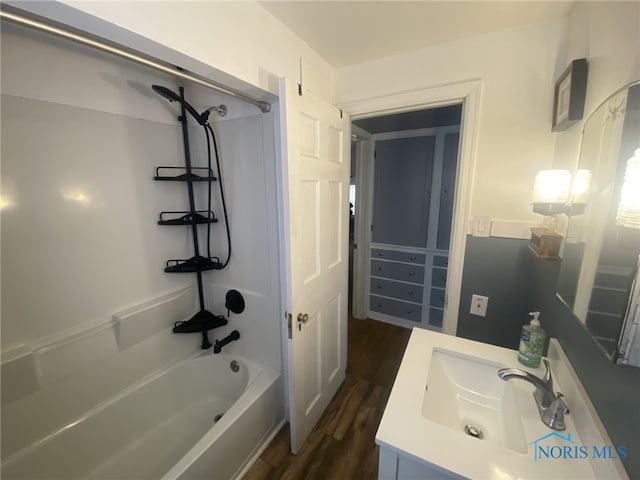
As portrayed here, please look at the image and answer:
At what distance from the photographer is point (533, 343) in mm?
973

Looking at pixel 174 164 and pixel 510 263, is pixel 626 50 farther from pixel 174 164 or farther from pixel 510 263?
pixel 174 164

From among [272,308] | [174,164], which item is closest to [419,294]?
[272,308]

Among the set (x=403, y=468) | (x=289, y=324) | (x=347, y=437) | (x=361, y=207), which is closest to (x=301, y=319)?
(x=289, y=324)

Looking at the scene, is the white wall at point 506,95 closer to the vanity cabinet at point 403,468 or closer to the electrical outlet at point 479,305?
the electrical outlet at point 479,305

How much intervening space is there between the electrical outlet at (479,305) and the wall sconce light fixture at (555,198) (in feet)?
1.44

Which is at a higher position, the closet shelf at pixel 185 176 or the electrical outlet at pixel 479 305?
the closet shelf at pixel 185 176

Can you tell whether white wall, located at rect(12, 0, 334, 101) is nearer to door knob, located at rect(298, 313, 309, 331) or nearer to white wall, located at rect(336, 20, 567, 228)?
white wall, located at rect(336, 20, 567, 228)

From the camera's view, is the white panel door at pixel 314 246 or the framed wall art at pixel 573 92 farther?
the white panel door at pixel 314 246

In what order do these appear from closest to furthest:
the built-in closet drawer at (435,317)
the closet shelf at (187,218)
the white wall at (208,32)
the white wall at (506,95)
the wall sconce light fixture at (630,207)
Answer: the wall sconce light fixture at (630,207) → the white wall at (208,32) → the white wall at (506,95) → the closet shelf at (187,218) → the built-in closet drawer at (435,317)

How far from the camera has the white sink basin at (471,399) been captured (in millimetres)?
898

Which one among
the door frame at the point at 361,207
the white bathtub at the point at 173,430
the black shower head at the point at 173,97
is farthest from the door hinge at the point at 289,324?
the door frame at the point at 361,207

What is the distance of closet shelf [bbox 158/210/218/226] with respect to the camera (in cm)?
148

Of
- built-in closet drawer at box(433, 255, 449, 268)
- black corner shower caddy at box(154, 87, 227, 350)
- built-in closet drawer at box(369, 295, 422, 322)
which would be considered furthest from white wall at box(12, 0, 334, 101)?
built-in closet drawer at box(369, 295, 422, 322)

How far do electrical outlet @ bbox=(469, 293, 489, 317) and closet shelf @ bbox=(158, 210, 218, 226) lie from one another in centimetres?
158
